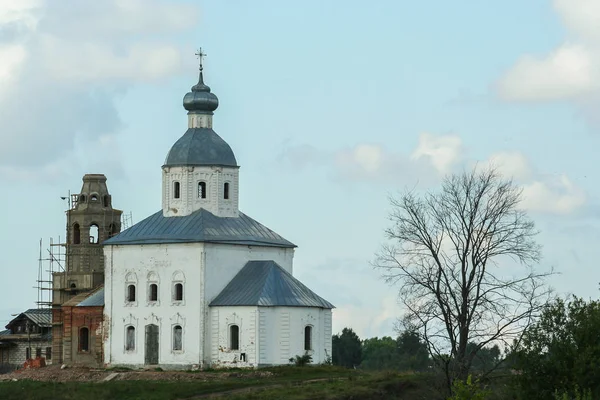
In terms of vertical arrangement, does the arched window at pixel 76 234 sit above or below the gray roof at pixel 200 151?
below

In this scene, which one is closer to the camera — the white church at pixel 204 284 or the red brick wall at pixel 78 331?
the white church at pixel 204 284

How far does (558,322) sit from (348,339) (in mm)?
50198

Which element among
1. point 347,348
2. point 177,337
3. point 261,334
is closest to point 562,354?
point 261,334

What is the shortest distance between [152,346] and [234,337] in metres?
3.69

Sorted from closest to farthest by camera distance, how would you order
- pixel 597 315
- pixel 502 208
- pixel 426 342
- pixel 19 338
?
pixel 597 315, pixel 426 342, pixel 502 208, pixel 19 338

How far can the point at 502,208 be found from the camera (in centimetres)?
5106

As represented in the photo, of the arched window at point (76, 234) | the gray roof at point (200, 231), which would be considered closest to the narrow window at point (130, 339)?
the gray roof at point (200, 231)

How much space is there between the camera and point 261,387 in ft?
185

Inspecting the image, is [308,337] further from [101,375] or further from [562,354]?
[562,354]

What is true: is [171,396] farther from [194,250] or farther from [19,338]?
[19,338]

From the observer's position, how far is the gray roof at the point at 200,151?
2645 inches

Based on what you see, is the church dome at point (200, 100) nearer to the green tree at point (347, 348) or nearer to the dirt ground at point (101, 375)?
the dirt ground at point (101, 375)

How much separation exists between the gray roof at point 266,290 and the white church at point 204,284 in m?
0.05

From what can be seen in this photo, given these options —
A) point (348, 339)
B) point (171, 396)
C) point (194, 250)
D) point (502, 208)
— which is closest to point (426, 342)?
point (502, 208)
